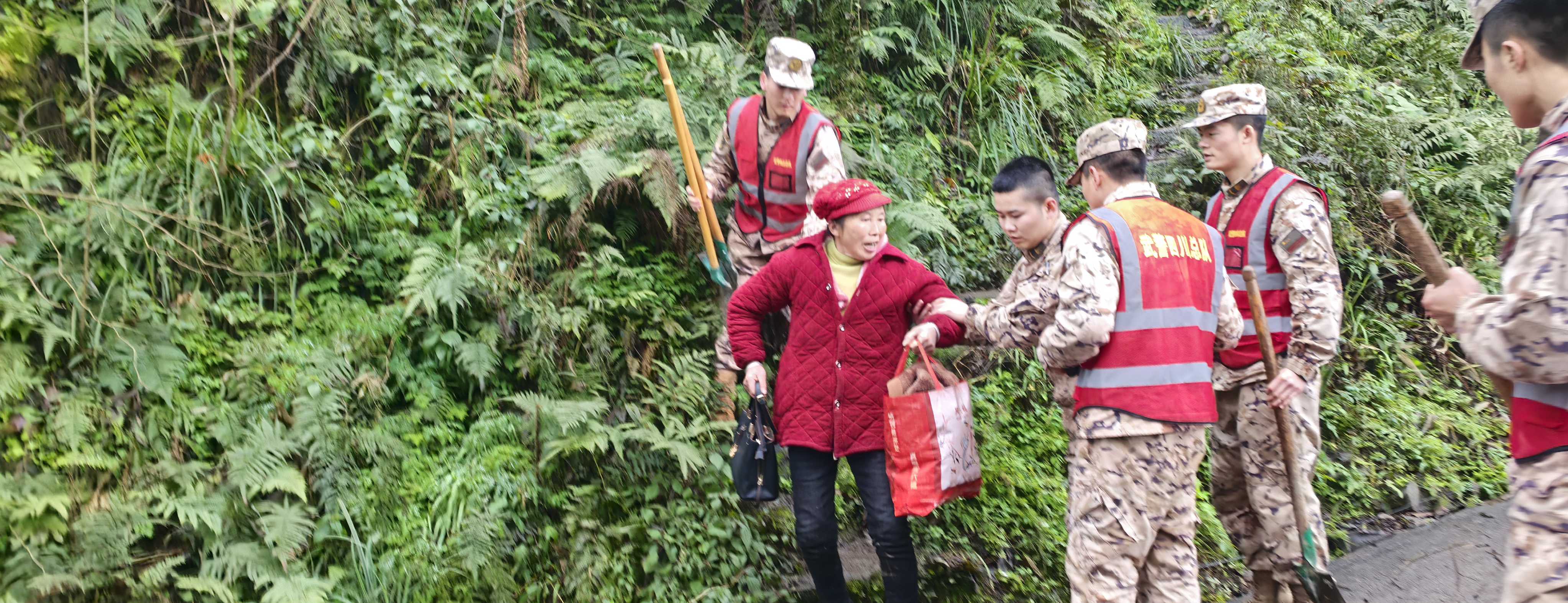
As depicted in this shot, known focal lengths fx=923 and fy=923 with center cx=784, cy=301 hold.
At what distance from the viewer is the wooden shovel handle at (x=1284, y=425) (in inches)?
152

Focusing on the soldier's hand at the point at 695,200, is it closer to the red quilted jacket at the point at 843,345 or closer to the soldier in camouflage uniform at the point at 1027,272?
the red quilted jacket at the point at 843,345

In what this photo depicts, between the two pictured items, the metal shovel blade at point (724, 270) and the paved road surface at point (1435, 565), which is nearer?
the paved road surface at point (1435, 565)

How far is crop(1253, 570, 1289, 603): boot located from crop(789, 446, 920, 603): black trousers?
172 cm

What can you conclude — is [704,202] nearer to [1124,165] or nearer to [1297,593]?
[1124,165]

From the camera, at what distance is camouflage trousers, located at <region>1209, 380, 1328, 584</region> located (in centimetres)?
412

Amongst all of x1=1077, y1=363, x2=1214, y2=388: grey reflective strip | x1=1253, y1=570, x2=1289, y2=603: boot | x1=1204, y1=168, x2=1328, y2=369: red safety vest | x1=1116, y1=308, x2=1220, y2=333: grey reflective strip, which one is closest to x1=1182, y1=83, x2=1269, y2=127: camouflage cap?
x1=1204, y1=168, x2=1328, y2=369: red safety vest

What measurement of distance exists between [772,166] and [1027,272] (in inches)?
62.3

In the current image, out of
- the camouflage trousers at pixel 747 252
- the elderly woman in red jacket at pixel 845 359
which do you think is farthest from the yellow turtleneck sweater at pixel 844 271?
the camouflage trousers at pixel 747 252

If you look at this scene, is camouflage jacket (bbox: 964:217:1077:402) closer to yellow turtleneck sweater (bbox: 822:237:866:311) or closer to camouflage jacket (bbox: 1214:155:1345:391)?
yellow turtleneck sweater (bbox: 822:237:866:311)

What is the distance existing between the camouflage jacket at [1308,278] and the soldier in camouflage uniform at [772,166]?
2026 mm

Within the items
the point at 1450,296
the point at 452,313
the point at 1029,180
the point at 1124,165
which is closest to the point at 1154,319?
the point at 1124,165

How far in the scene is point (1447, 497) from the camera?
6.19 m

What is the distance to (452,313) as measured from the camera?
5.42 m

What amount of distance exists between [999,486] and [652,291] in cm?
237
